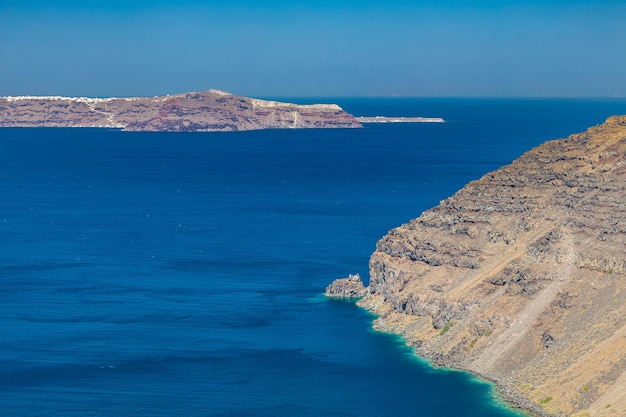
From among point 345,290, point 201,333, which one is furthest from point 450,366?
point 345,290

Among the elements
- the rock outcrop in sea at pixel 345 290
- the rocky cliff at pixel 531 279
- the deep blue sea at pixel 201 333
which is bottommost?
the deep blue sea at pixel 201 333

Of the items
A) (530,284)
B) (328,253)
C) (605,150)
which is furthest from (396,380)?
(328,253)

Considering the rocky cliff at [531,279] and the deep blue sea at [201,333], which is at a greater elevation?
the rocky cliff at [531,279]

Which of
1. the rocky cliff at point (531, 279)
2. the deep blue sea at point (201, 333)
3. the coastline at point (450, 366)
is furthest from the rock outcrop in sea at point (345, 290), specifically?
the rocky cliff at point (531, 279)

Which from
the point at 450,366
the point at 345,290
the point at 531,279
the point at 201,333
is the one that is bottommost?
the point at 201,333

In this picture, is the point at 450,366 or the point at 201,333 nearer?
the point at 450,366

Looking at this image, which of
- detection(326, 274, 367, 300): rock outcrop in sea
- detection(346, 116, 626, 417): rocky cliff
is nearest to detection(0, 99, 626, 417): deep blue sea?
detection(326, 274, 367, 300): rock outcrop in sea

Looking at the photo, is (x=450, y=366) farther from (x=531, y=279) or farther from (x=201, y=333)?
(x=201, y=333)

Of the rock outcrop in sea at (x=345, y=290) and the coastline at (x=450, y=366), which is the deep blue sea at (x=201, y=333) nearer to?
the coastline at (x=450, y=366)
